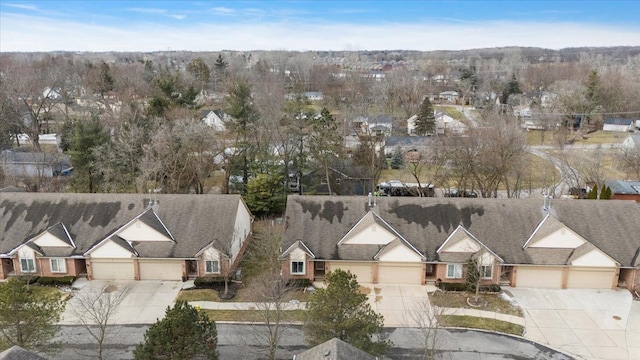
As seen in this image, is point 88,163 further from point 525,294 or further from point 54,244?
point 525,294

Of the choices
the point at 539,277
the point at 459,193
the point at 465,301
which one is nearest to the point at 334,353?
the point at 465,301

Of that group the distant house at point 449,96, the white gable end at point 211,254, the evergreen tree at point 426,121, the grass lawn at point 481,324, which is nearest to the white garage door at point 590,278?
the grass lawn at point 481,324

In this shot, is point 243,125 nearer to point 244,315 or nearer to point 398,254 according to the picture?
point 398,254

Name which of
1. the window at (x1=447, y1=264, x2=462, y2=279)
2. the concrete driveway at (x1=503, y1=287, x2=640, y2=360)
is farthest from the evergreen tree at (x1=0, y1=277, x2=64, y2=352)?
the concrete driveway at (x1=503, y1=287, x2=640, y2=360)

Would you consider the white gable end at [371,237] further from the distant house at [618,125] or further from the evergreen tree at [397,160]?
the distant house at [618,125]

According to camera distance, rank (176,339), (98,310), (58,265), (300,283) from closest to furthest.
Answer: (176,339), (98,310), (300,283), (58,265)

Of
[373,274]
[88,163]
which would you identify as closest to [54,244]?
[88,163]

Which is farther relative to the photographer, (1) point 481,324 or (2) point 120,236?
(2) point 120,236

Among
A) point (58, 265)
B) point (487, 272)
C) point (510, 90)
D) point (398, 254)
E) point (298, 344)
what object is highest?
point (510, 90)
